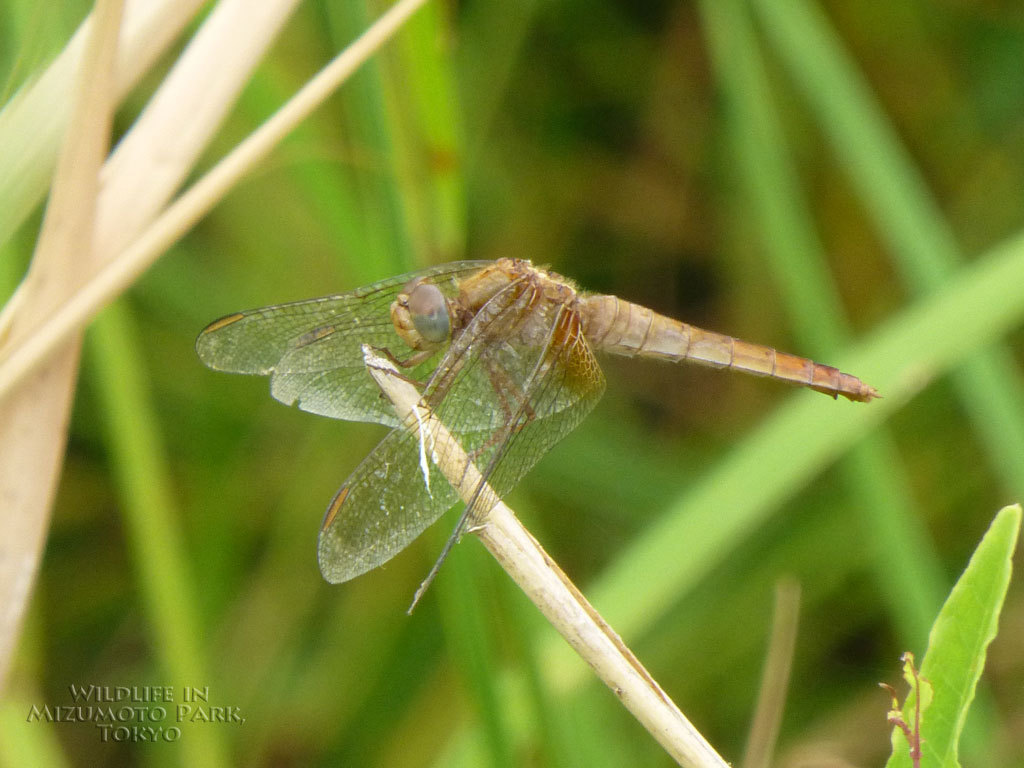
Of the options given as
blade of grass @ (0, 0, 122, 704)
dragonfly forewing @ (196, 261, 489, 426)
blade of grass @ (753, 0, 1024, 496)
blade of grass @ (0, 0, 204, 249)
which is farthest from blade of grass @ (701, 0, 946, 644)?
blade of grass @ (0, 0, 122, 704)

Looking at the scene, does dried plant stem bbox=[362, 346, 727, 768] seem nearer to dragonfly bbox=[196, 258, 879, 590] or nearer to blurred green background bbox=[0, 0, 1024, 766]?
dragonfly bbox=[196, 258, 879, 590]

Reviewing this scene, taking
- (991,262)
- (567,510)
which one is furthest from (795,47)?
(567,510)

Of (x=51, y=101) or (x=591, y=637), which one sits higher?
(x=51, y=101)

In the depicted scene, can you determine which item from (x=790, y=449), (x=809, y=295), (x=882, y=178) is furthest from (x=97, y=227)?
(x=882, y=178)

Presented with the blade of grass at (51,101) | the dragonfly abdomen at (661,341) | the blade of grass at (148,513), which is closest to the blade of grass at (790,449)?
the dragonfly abdomen at (661,341)

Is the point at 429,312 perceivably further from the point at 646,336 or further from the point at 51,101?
the point at 51,101

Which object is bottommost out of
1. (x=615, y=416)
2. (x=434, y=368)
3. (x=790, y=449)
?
(x=790, y=449)

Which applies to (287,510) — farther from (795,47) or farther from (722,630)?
(795,47)

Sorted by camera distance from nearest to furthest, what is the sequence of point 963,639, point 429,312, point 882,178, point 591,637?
1. point 963,639
2. point 591,637
3. point 429,312
4. point 882,178
